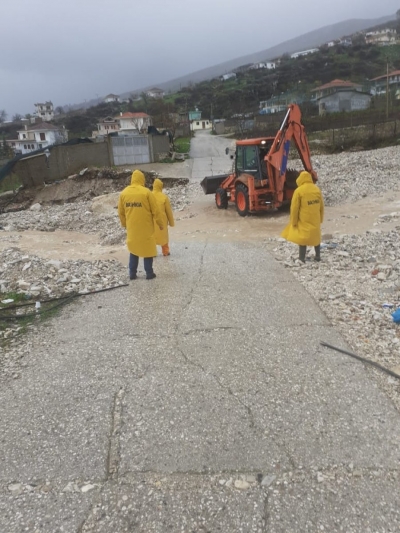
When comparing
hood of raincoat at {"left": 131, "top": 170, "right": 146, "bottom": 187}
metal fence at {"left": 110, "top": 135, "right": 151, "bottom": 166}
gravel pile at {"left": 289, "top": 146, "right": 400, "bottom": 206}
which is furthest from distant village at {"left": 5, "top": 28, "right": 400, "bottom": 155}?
hood of raincoat at {"left": 131, "top": 170, "right": 146, "bottom": 187}

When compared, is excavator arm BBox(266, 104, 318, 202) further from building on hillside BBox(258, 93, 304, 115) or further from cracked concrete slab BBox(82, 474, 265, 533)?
building on hillside BBox(258, 93, 304, 115)

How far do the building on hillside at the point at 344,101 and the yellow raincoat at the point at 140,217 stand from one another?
224 feet

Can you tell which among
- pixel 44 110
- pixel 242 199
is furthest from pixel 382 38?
pixel 242 199

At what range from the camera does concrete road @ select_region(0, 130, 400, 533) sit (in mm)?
2738

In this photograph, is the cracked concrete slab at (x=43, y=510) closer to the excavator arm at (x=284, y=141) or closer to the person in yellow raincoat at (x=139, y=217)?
the person in yellow raincoat at (x=139, y=217)

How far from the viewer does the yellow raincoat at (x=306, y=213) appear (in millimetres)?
7367

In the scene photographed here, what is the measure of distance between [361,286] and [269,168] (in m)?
6.32

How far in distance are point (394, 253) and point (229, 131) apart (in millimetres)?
61452

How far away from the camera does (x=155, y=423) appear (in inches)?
141

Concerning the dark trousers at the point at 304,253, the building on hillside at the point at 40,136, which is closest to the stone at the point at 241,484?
the dark trousers at the point at 304,253

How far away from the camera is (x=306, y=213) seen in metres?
7.44

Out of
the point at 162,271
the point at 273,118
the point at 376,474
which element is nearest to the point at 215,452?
the point at 376,474

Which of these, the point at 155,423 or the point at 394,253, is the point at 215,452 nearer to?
the point at 155,423

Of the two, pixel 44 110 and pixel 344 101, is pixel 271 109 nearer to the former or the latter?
pixel 344 101
